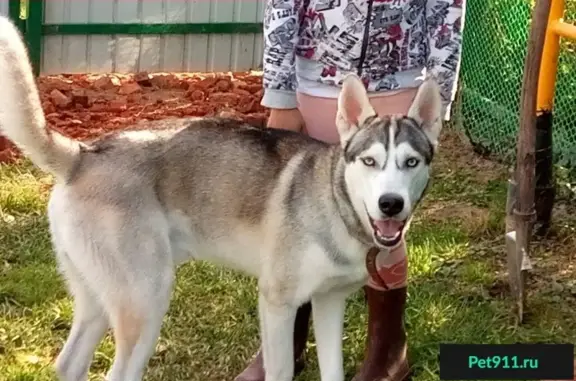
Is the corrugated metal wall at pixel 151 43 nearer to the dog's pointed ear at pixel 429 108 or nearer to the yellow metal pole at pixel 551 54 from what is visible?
the yellow metal pole at pixel 551 54

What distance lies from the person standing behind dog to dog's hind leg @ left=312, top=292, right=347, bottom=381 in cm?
17

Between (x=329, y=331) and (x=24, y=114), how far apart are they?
4.54ft

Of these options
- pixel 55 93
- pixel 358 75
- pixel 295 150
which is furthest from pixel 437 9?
pixel 55 93

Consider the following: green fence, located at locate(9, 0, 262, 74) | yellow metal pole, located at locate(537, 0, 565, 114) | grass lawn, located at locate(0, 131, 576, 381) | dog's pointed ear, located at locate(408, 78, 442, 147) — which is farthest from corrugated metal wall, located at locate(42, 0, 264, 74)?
dog's pointed ear, located at locate(408, 78, 442, 147)

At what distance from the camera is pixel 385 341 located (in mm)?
4566

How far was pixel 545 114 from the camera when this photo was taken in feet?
19.1

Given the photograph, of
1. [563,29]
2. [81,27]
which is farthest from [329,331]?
[81,27]

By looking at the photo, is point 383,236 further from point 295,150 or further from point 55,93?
point 55,93

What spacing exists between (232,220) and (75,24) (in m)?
4.07

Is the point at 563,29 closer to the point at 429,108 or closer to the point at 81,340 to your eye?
the point at 429,108

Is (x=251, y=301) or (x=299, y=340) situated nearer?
(x=299, y=340)

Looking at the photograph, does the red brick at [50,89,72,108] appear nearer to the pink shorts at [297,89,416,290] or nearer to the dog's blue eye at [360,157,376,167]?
the pink shorts at [297,89,416,290]

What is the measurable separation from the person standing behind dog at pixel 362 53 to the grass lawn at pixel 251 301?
798mm

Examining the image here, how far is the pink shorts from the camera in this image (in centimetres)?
429
